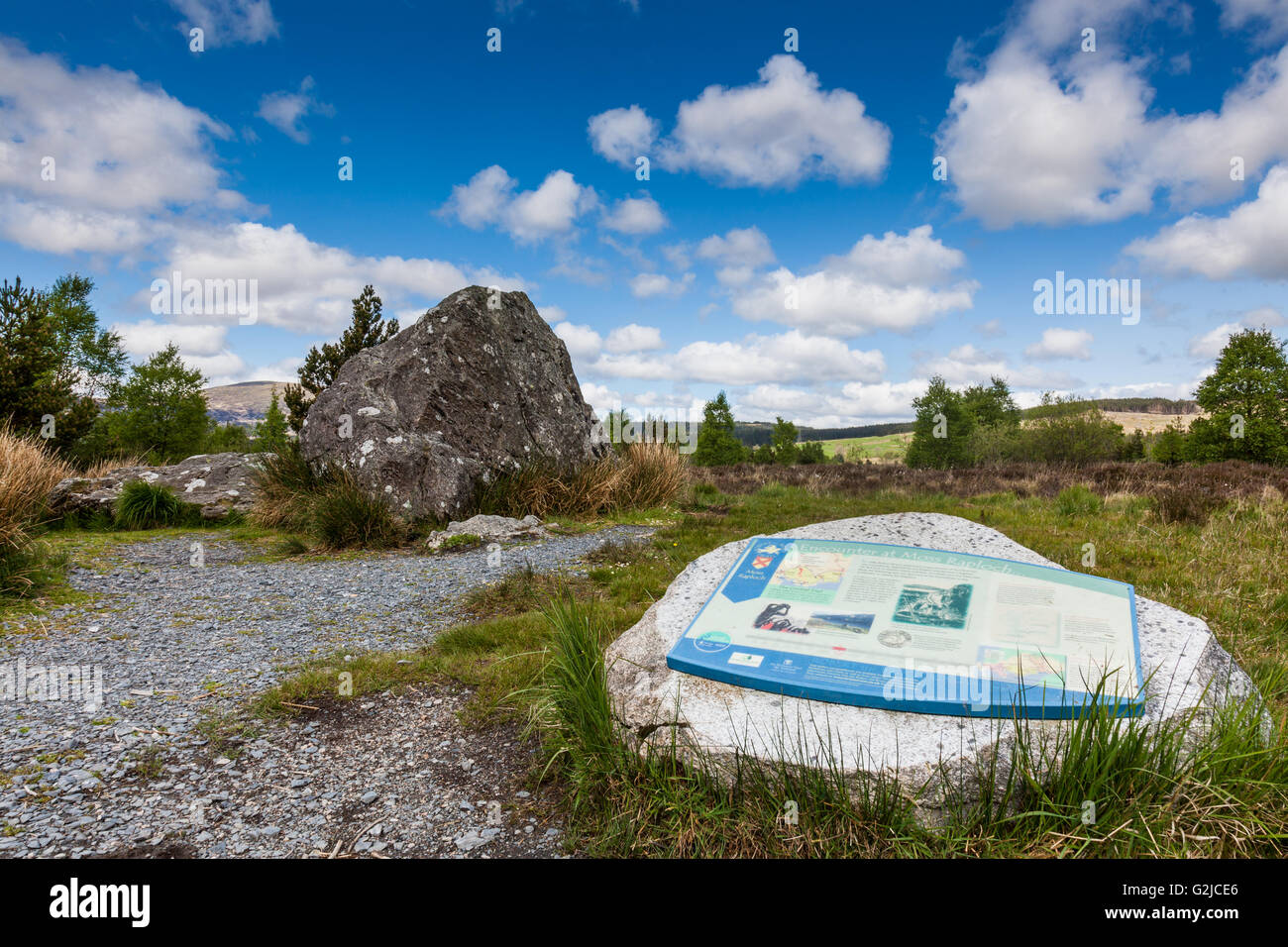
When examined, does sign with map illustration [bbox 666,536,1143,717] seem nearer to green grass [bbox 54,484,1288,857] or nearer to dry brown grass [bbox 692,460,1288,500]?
green grass [bbox 54,484,1288,857]

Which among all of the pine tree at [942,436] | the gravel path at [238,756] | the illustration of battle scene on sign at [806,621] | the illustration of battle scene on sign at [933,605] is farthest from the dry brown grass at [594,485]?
the pine tree at [942,436]

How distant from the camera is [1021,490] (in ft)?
44.7

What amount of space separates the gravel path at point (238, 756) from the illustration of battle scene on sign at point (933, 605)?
5.91 ft

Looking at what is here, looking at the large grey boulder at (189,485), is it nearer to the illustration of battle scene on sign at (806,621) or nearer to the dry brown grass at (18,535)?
the dry brown grass at (18,535)

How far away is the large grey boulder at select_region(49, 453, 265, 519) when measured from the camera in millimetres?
9414

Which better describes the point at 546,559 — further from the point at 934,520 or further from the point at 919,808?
the point at 919,808

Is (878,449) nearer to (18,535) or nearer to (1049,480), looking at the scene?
(1049,480)

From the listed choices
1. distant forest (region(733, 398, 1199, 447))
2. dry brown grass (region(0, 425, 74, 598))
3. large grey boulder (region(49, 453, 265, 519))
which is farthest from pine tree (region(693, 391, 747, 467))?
dry brown grass (region(0, 425, 74, 598))

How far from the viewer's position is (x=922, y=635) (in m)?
2.80

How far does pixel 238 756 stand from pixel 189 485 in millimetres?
9107

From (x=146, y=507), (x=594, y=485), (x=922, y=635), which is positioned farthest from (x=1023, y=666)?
(x=146, y=507)

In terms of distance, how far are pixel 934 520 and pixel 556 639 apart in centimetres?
278

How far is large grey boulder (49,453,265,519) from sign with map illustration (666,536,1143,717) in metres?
9.71

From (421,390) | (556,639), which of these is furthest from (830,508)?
(556,639)
